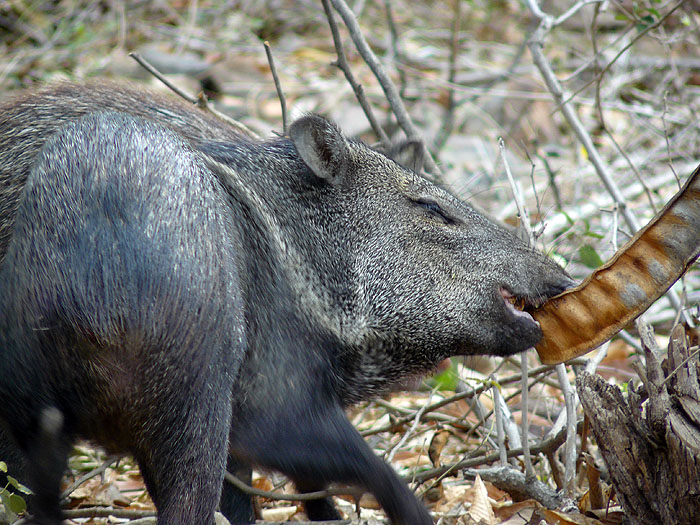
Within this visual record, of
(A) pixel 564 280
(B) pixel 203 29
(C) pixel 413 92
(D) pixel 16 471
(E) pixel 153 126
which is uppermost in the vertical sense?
(B) pixel 203 29

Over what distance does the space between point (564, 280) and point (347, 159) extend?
1.10m

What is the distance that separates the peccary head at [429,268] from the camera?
12.0 feet

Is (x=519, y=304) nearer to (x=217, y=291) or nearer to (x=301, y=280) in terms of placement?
(x=301, y=280)

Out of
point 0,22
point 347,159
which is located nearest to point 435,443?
point 347,159

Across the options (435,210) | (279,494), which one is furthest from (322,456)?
(435,210)

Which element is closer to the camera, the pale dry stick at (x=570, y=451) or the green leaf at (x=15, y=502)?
the green leaf at (x=15, y=502)

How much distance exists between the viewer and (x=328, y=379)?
11.7 ft

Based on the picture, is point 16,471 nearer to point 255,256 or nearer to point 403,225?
point 255,256

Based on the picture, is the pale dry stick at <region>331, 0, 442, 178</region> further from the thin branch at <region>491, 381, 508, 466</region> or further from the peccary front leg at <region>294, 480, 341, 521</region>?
the peccary front leg at <region>294, 480, 341, 521</region>

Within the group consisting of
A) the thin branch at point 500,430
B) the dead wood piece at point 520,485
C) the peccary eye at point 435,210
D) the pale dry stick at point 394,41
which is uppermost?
the pale dry stick at point 394,41

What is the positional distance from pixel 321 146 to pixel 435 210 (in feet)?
1.93

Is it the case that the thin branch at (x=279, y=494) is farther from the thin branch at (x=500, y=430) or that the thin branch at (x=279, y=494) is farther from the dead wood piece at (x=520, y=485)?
the thin branch at (x=500, y=430)

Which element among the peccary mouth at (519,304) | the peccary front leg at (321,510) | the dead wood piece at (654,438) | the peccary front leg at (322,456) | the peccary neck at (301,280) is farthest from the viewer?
the peccary front leg at (321,510)

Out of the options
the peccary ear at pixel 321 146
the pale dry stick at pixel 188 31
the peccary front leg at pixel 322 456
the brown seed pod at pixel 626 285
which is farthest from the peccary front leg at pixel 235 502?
the pale dry stick at pixel 188 31
